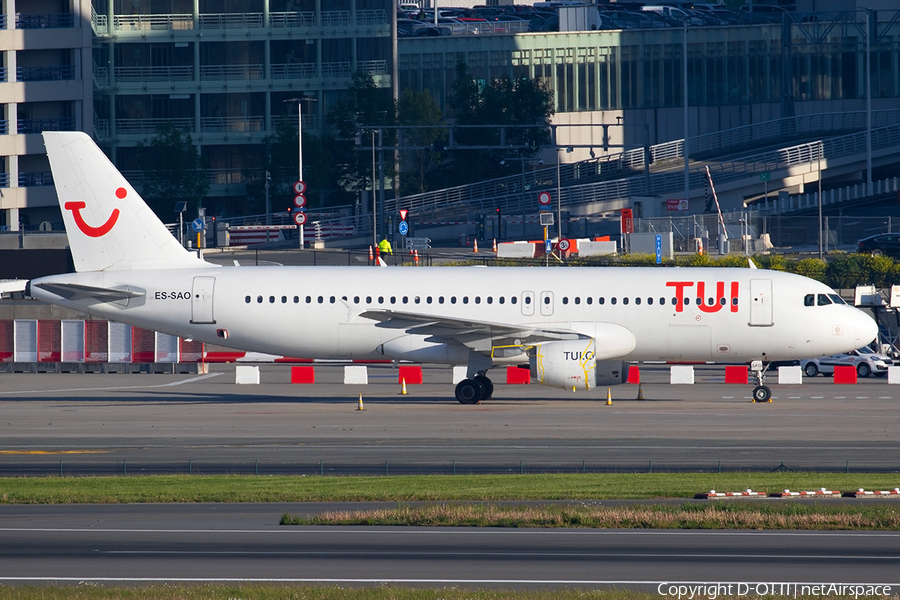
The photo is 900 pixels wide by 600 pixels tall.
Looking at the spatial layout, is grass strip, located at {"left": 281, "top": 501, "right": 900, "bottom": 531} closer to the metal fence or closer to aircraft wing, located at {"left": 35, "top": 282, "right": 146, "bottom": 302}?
aircraft wing, located at {"left": 35, "top": 282, "right": 146, "bottom": 302}

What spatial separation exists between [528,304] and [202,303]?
10.2 m

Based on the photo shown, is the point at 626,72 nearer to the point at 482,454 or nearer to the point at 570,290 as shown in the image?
the point at 570,290

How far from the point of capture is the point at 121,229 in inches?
1511

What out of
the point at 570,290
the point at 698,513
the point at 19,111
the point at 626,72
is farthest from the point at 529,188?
the point at 698,513

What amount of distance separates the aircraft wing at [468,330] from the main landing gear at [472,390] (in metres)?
1.25

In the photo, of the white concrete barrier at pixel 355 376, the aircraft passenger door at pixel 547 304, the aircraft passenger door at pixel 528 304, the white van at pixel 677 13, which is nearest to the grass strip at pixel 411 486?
the aircraft passenger door at pixel 547 304

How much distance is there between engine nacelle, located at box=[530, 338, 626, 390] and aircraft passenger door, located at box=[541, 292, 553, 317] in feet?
4.92

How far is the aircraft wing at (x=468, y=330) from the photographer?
3603cm

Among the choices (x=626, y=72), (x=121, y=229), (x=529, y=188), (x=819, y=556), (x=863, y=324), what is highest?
(x=626, y=72)

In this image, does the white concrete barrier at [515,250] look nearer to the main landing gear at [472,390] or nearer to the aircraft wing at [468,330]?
the main landing gear at [472,390]

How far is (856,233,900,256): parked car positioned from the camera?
238 ft

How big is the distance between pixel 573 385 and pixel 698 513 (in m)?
15.4

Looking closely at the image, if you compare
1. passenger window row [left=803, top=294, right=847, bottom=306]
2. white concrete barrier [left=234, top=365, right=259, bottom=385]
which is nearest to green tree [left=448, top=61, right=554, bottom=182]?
white concrete barrier [left=234, top=365, right=259, bottom=385]

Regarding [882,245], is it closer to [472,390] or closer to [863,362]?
[863,362]
